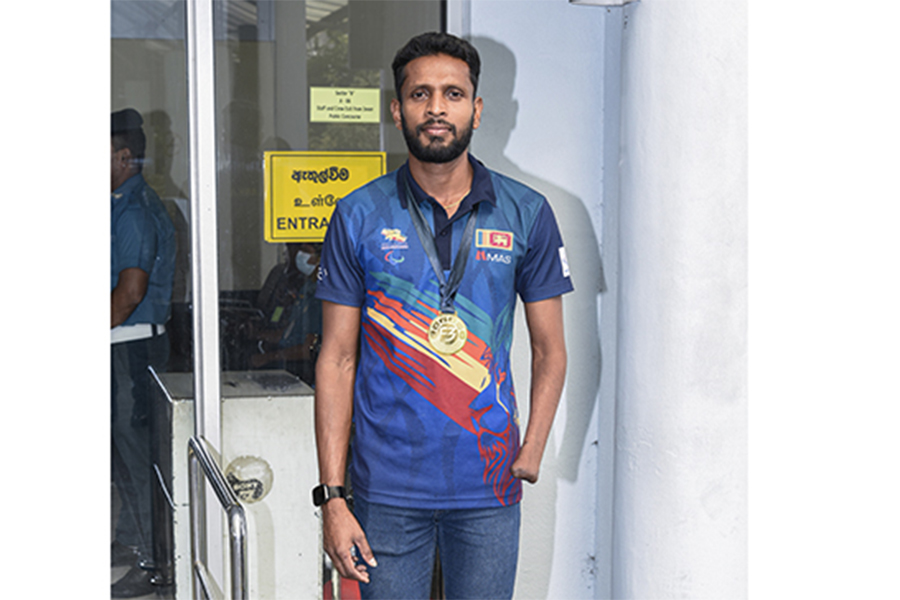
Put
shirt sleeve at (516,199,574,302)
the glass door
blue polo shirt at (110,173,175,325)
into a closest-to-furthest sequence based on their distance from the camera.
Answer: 1. shirt sleeve at (516,199,574,302)
2. the glass door
3. blue polo shirt at (110,173,175,325)

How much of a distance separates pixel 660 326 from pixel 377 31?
4.95 ft

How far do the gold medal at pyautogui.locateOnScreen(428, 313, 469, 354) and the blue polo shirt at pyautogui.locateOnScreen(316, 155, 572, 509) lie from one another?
0.02m

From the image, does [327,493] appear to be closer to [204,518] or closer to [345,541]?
[345,541]

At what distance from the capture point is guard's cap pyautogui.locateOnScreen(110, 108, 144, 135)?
3.45m

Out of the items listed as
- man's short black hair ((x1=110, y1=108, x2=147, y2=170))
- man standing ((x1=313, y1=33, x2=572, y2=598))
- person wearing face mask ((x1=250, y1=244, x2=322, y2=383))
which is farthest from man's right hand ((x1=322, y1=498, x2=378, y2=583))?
man's short black hair ((x1=110, y1=108, x2=147, y2=170))

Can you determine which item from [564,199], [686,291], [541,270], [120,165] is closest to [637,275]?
[686,291]

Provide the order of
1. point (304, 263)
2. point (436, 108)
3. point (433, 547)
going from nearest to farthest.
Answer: point (436, 108)
point (433, 547)
point (304, 263)

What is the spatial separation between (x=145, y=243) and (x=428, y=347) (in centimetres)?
140

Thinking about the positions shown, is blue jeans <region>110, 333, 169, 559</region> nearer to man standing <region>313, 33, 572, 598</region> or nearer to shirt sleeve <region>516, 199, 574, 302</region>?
man standing <region>313, 33, 572, 598</region>

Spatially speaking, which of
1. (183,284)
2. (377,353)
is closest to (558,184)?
(377,353)

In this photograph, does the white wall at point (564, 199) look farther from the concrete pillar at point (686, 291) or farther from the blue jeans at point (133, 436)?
the blue jeans at point (133, 436)

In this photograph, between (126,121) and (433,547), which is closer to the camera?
(433,547)

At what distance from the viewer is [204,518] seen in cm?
329
